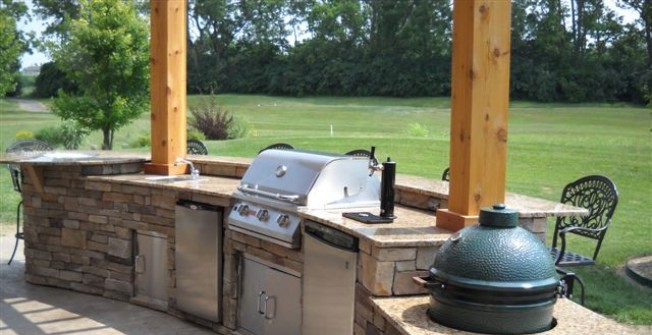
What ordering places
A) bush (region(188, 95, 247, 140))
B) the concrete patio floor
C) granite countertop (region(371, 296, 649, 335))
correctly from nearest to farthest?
1. granite countertop (region(371, 296, 649, 335))
2. the concrete patio floor
3. bush (region(188, 95, 247, 140))

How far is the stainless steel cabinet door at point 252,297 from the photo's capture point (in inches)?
164

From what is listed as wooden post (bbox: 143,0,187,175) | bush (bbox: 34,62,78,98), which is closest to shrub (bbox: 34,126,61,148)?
wooden post (bbox: 143,0,187,175)

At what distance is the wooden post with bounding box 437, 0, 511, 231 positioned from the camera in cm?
304

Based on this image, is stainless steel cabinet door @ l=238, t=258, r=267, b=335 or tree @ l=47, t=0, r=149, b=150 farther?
tree @ l=47, t=0, r=149, b=150

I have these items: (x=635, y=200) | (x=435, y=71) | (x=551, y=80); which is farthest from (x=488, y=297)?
(x=435, y=71)

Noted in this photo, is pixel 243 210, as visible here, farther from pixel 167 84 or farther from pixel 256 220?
pixel 167 84

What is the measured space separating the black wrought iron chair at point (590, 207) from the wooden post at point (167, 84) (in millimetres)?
2807

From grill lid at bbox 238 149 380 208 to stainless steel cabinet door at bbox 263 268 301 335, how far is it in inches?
17.8

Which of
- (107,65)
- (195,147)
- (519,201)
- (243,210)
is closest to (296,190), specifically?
(243,210)

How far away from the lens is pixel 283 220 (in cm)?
378

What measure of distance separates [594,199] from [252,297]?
2266 mm

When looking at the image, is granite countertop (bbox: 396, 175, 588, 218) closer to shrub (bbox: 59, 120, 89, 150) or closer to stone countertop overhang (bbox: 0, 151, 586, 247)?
stone countertop overhang (bbox: 0, 151, 586, 247)

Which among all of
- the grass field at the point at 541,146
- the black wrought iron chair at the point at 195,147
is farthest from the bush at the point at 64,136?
the black wrought iron chair at the point at 195,147

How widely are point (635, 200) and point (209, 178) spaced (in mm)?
Answer: 6375
